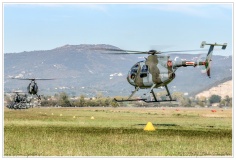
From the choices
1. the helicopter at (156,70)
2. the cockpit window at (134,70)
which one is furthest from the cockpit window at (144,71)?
the cockpit window at (134,70)

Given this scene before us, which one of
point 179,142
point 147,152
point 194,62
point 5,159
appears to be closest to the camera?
point 5,159

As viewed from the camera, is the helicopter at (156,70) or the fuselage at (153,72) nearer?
the helicopter at (156,70)

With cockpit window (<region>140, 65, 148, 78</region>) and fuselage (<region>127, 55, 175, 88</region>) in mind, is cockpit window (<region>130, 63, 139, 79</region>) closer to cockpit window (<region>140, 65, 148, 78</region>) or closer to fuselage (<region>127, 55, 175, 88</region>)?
fuselage (<region>127, 55, 175, 88</region>)

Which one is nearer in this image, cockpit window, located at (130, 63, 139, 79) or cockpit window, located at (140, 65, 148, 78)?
cockpit window, located at (140, 65, 148, 78)

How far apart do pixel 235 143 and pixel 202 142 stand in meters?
5.20

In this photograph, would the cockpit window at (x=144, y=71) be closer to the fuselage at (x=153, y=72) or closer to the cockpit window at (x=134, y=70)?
the fuselage at (x=153, y=72)

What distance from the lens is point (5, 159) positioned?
27.6 m

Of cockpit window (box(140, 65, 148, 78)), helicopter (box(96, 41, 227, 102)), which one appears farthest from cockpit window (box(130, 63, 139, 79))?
cockpit window (box(140, 65, 148, 78))

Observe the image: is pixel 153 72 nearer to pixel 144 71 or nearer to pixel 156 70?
pixel 156 70

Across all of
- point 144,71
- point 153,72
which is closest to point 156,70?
point 153,72

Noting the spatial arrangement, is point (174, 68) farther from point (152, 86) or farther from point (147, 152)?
point (147, 152)
